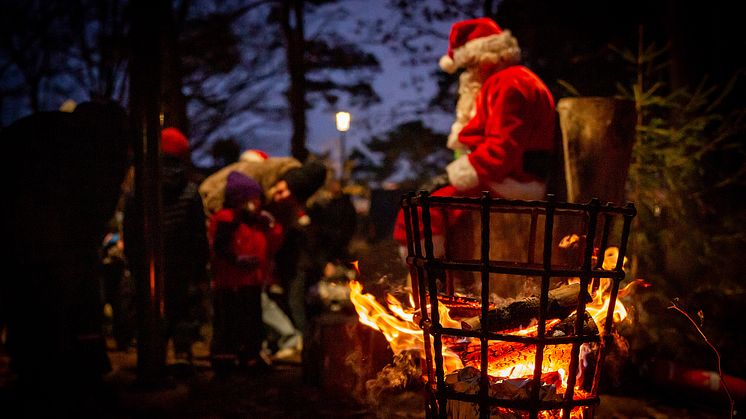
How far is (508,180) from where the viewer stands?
350cm

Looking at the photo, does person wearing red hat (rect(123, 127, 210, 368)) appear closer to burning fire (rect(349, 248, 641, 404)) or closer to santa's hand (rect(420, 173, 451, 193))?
santa's hand (rect(420, 173, 451, 193))

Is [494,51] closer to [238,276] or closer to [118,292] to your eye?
[238,276]

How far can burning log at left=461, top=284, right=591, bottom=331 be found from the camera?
206cm

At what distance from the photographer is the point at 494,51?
3.82 meters

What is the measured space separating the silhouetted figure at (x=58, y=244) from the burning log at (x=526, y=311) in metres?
2.69

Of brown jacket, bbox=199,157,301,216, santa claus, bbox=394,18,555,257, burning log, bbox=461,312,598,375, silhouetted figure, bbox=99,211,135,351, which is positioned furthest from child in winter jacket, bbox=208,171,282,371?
burning log, bbox=461,312,598,375

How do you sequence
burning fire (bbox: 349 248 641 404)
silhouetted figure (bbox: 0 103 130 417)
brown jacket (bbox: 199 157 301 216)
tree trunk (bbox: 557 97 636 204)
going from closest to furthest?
1. burning fire (bbox: 349 248 641 404)
2. tree trunk (bbox: 557 97 636 204)
3. silhouetted figure (bbox: 0 103 130 417)
4. brown jacket (bbox: 199 157 301 216)

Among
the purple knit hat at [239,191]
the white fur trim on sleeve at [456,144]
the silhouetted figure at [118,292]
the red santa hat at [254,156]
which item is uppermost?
the red santa hat at [254,156]

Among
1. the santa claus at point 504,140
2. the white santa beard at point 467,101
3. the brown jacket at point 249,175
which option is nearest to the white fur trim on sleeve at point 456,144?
the white santa beard at point 467,101

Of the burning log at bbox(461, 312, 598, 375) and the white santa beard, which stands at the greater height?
the white santa beard

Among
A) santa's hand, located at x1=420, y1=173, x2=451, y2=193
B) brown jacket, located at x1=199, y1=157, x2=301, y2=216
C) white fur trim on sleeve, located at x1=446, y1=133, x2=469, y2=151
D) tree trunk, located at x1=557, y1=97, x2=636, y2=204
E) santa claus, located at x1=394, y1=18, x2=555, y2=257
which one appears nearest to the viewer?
santa claus, located at x1=394, y1=18, x2=555, y2=257

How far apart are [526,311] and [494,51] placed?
2191mm

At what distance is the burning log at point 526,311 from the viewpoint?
2064 mm

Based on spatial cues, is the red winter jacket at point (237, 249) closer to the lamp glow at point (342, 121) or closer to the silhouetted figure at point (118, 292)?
the silhouetted figure at point (118, 292)
